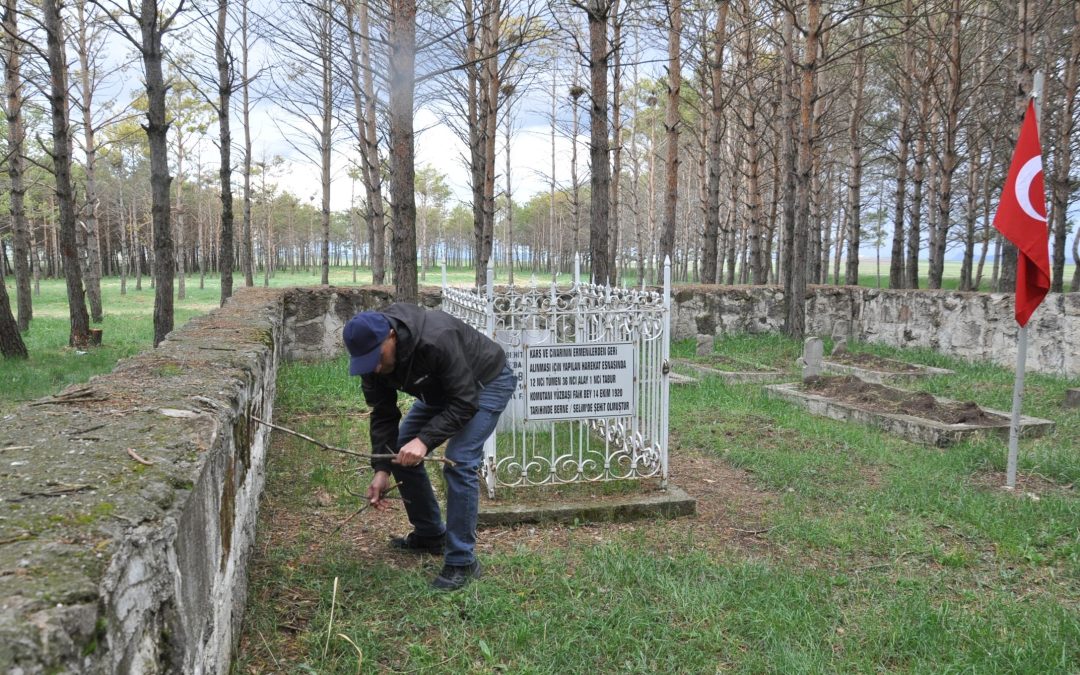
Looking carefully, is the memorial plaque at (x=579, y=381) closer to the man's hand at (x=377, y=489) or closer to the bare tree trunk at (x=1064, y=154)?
the man's hand at (x=377, y=489)

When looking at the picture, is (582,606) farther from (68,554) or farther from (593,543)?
(68,554)

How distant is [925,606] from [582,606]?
5.44ft

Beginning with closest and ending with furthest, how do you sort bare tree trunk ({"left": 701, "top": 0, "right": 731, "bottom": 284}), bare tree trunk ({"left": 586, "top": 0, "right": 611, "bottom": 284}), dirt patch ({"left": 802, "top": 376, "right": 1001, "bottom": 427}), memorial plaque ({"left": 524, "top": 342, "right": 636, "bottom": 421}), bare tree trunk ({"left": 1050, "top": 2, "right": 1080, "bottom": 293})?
memorial plaque ({"left": 524, "top": 342, "right": 636, "bottom": 421})
dirt patch ({"left": 802, "top": 376, "right": 1001, "bottom": 427})
bare tree trunk ({"left": 586, "top": 0, "right": 611, "bottom": 284})
bare tree trunk ({"left": 1050, "top": 2, "right": 1080, "bottom": 293})
bare tree trunk ({"left": 701, "top": 0, "right": 731, "bottom": 284})

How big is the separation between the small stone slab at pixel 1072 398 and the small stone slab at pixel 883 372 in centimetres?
179

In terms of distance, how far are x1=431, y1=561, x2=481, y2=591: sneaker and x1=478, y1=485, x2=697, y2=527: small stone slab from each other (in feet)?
2.82

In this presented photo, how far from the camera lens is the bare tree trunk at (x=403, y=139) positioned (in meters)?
6.96

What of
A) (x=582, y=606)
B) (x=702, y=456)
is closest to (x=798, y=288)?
(x=702, y=456)

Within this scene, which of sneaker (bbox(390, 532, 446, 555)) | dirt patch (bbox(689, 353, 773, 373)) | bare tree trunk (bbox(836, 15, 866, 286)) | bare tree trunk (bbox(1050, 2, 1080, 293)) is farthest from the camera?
bare tree trunk (bbox(836, 15, 866, 286))

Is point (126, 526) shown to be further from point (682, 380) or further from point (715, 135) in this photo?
point (715, 135)

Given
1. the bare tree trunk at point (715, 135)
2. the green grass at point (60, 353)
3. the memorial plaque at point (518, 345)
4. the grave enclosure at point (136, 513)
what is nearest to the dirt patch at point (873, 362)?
the memorial plaque at point (518, 345)

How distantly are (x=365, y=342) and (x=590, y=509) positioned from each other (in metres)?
2.18

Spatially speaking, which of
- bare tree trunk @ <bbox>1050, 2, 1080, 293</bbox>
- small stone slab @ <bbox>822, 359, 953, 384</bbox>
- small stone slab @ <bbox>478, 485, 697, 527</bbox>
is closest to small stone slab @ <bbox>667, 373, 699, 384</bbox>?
small stone slab @ <bbox>822, 359, 953, 384</bbox>

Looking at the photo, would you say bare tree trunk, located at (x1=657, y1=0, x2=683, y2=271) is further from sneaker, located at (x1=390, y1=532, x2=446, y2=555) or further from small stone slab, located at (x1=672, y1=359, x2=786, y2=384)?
sneaker, located at (x1=390, y1=532, x2=446, y2=555)

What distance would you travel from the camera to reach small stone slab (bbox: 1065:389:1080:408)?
7.72 meters
